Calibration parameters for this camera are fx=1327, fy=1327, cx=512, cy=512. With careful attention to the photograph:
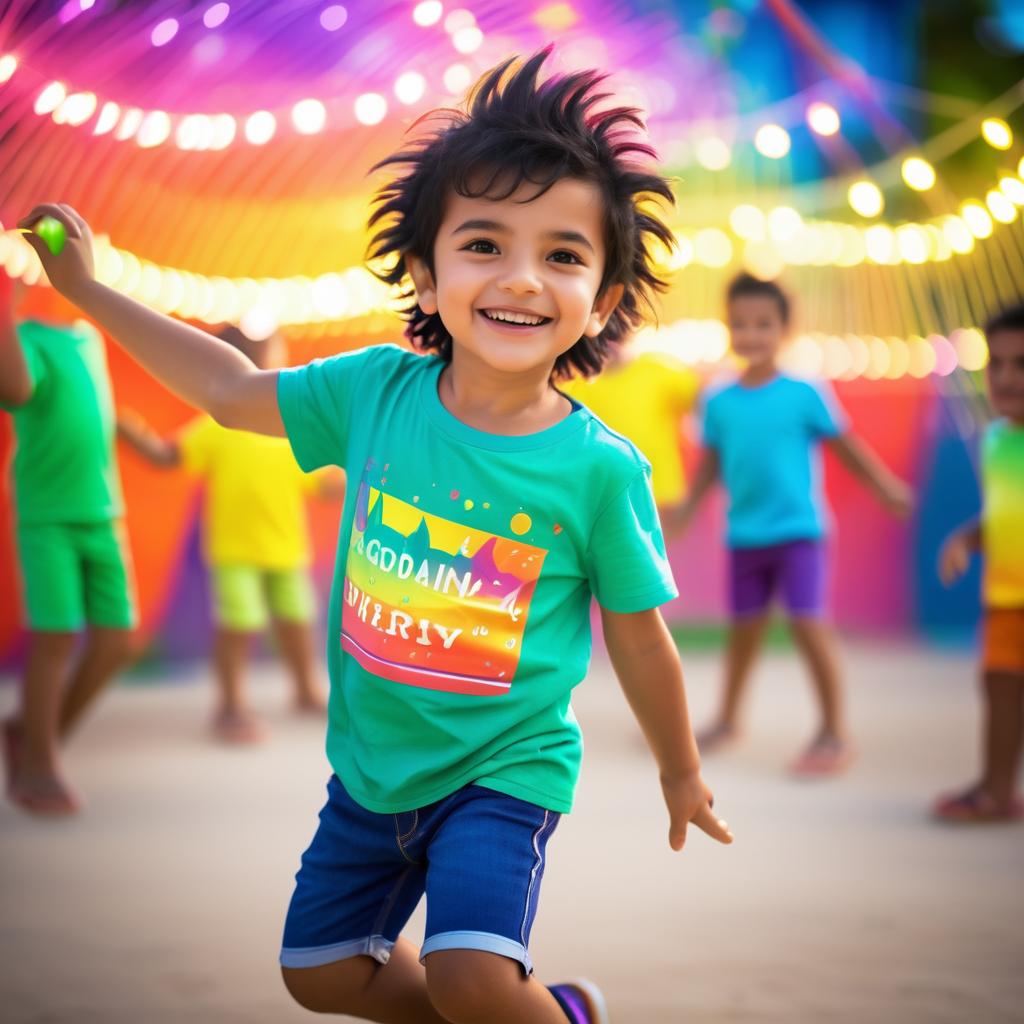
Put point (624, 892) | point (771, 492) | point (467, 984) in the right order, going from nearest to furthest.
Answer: point (467, 984)
point (624, 892)
point (771, 492)

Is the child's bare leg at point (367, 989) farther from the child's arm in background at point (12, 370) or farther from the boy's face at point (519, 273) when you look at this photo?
the child's arm in background at point (12, 370)

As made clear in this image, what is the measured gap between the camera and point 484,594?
175 centimetres

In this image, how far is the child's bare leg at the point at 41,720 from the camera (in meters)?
3.42

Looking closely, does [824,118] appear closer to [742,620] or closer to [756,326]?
[756,326]

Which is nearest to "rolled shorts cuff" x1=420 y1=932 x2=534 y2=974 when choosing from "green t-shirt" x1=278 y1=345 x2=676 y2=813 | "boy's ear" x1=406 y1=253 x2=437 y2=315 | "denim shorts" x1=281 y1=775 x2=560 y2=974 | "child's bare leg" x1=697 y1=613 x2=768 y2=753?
"denim shorts" x1=281 y1=775 x2=560 y2=974

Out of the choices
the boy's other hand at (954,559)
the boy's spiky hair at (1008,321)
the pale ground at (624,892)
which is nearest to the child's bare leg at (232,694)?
the pale ground at (624,892)

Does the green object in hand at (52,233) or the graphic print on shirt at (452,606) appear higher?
the green object in hand at (52,233)

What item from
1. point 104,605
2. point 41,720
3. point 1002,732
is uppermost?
point 1002,732

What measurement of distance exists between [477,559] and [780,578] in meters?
2.76

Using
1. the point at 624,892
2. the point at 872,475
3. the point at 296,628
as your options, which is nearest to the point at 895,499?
the point at 872,475

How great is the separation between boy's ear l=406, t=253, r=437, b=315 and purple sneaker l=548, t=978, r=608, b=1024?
0.97 meters

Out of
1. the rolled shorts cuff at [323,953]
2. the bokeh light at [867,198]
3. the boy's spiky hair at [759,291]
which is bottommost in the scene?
the rolled shorts cuff at [323,953]

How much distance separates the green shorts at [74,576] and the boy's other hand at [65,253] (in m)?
1.82

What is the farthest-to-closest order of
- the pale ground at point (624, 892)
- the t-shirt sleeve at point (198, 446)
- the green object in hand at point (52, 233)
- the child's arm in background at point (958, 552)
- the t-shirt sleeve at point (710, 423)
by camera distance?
the t-shirt sleeve at point (198, 446), the t-shirt sleeve at point (710, 423), the child's arm in background at point (958, 552), the pale ground at point (624, 892), the green object in hand at point (52, 233)
